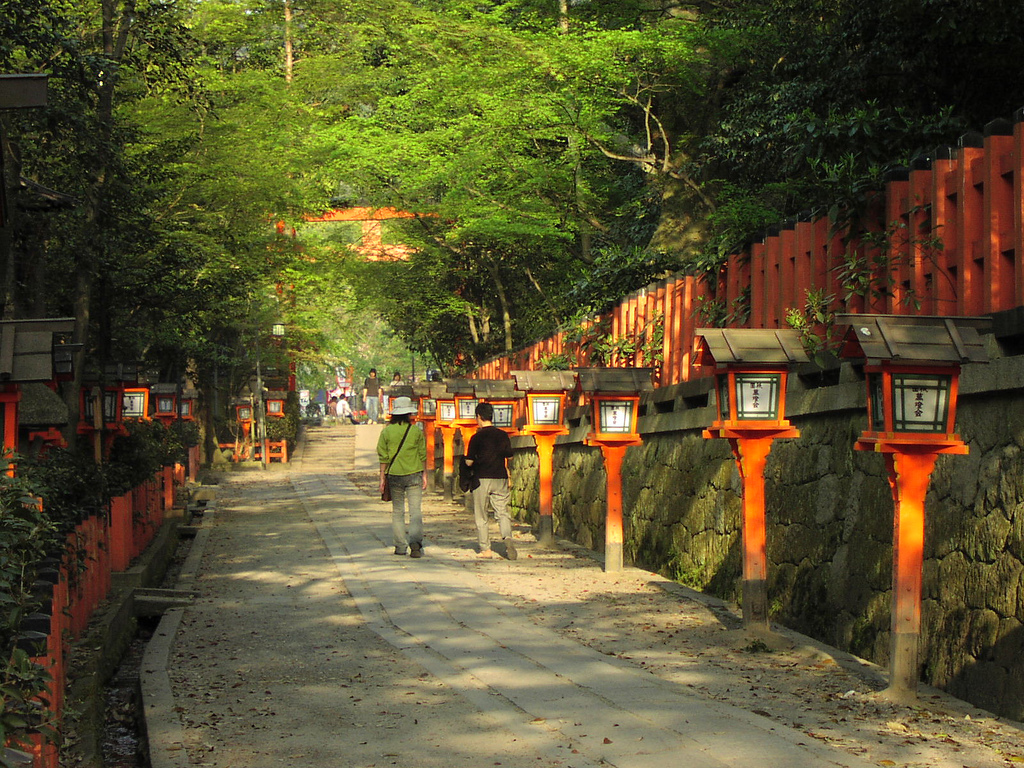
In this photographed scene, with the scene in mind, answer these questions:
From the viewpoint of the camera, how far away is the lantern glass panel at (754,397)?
9031 mm

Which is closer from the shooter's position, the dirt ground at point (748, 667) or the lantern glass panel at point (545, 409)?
the dirt ground at point (748, 667)

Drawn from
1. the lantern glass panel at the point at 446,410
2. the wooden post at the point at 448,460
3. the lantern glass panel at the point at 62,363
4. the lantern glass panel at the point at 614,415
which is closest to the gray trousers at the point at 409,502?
the lantern glass panel at the point at 614,415

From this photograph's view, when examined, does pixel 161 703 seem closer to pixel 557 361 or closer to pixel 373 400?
pixel 557 361

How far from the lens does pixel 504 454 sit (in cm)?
1458

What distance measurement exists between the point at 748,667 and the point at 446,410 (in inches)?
635

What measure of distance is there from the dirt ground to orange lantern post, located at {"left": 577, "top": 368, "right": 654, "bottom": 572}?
436 mm

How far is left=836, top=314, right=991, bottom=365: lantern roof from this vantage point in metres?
6.82

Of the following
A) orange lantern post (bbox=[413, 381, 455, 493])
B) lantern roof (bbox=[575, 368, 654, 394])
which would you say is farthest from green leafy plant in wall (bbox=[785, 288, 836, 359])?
orange lantern post (bbox=[413, 381, 455, 493])

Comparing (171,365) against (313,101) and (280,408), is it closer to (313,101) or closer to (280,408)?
(280,408)

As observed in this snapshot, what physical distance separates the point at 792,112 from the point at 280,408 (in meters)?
26.3

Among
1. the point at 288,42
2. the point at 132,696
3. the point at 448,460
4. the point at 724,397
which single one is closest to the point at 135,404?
the point at 448,460

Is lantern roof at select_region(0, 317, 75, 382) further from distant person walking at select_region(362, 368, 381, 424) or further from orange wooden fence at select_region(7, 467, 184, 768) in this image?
distant person walking at select_region(362, 368, 381, 424)

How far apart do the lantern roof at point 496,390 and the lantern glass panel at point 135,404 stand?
6.00m

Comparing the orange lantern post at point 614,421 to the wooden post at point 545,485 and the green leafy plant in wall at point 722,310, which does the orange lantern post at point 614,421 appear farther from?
the wooden post at point 545,485
